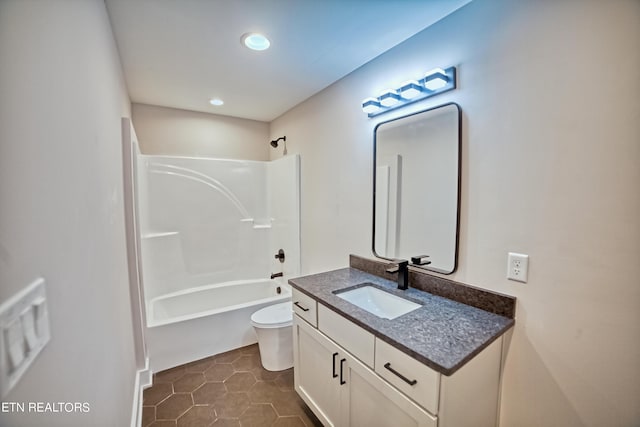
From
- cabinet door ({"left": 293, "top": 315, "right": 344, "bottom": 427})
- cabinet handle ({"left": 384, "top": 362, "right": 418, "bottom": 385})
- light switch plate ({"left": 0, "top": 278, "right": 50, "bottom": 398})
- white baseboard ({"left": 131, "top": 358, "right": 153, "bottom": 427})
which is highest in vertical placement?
light switch plate ({"left": 0, "top": 278, "right": 50, "bottom": 398})

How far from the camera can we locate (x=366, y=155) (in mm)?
1963

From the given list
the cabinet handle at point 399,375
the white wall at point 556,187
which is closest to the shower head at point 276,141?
the white wall at point 556,187

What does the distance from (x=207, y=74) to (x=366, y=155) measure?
1381 mm

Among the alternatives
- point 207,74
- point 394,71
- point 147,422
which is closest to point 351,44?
point 394,71

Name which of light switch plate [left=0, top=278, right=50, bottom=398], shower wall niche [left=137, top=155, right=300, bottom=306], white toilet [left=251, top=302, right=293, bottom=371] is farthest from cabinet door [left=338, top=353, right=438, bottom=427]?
shower wall niche [left=137, top=155, right=300, bottom=306]

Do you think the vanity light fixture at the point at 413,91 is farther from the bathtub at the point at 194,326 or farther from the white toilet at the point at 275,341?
the bathtub at the point at 194,326

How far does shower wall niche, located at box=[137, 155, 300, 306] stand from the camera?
2.81m

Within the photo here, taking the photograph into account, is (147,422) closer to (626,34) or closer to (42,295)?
(42,295)

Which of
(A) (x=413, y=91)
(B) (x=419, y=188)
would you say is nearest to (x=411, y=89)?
(A) (x=413, y=91)

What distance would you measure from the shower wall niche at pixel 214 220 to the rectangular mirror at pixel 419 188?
46.5 inches

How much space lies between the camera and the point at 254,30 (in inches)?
60.2

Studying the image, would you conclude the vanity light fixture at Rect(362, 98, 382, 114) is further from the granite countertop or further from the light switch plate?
the light switch plate

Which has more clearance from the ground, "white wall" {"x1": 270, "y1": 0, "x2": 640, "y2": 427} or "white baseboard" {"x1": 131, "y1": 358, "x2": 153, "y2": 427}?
"white wall" {"x1": 270, "y1": 0, "x2": 640, "y2": 427}

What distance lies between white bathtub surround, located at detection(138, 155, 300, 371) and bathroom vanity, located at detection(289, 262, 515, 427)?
117 cm
